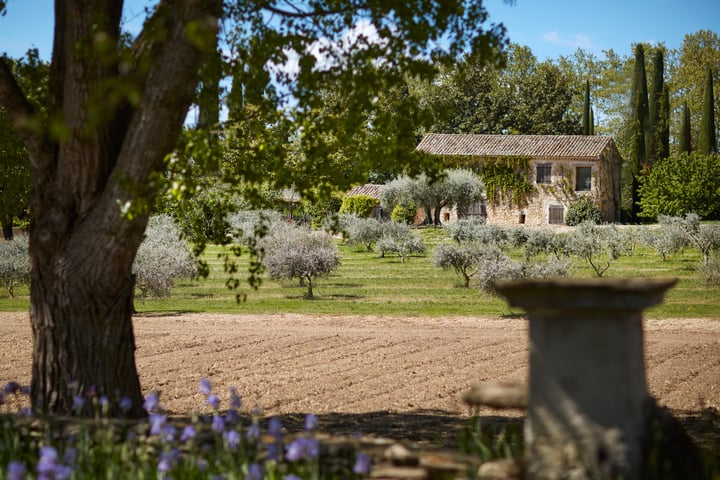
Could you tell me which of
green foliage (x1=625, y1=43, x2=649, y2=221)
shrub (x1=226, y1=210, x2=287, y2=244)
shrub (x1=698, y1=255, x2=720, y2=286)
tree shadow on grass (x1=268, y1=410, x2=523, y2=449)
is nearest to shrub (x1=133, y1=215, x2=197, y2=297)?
shrub (x1=226, y1=210, x2=287, y2=244)

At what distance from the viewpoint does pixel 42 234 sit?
5434 millimetres

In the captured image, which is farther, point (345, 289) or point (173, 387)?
point (345, 289)

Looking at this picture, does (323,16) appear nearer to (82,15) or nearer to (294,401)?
(82,15)

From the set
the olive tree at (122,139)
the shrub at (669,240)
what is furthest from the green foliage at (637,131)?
the olive tree at (122,139)

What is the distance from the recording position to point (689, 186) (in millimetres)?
38969

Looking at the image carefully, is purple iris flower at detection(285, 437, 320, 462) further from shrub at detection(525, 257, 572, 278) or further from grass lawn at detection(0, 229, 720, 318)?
shrub at detection(525, 257, 572, 278)

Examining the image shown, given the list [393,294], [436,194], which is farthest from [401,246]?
[436,194]

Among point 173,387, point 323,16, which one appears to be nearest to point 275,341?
point 173,387

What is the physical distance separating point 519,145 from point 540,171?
210 cm

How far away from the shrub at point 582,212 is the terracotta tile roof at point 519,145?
2.67 m

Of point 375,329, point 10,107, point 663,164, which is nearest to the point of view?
point 10,107

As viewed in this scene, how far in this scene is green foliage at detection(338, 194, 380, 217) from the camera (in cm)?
4700

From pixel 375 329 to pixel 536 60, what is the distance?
164ft

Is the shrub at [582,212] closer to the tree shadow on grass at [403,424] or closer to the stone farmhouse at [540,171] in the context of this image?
the stone farmhouse at [540,171]
